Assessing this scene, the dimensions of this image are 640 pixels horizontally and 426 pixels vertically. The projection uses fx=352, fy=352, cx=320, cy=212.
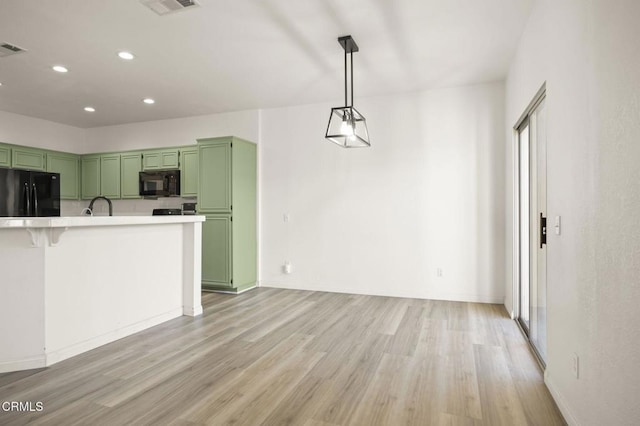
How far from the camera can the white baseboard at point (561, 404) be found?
6.16ft

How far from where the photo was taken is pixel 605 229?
1.52 metres

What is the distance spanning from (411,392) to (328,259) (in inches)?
121

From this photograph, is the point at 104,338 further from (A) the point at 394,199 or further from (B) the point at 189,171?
(A) the point at 394,199

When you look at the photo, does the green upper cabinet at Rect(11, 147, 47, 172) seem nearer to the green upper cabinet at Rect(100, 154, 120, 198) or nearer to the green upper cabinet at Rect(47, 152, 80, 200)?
the green upper cabinet at Rect(47, 152, 80, 200)

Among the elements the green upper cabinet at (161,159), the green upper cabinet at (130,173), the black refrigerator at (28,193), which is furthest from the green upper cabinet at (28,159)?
the green upper cabinet at (161,159)

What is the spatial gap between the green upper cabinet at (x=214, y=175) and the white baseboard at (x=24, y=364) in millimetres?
2814

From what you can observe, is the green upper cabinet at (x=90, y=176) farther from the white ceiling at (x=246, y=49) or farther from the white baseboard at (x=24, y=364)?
the white baseboard at (x=24, y=364)

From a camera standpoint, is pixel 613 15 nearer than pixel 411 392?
Yes

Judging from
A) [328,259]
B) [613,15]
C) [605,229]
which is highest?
[613,15]

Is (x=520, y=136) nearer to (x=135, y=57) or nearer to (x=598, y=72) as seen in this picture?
(x=598, y=72)

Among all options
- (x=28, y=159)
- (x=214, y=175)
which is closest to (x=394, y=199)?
(x=214, y=175)

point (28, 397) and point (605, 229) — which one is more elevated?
point (605, 229)

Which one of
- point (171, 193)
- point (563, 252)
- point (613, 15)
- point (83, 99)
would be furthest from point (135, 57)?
point (563, 252)

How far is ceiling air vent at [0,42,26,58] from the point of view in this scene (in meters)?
3.46
